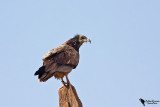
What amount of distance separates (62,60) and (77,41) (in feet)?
5.60

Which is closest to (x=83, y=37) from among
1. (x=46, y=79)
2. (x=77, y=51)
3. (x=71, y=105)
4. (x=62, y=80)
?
(x=77, y=51)

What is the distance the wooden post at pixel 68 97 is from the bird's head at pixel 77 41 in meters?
3.53

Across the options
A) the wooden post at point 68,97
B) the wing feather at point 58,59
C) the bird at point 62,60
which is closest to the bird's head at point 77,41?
the bird at point 62,60

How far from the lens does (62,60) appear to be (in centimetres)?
1198

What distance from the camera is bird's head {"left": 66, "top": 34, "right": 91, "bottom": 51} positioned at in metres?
13.5

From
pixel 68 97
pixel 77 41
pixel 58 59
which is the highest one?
pixel 77 41

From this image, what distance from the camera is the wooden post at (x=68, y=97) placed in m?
9.40

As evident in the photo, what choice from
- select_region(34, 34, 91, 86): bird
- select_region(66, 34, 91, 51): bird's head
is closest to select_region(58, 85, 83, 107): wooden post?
select_region(34, 34, 91, 86): bird

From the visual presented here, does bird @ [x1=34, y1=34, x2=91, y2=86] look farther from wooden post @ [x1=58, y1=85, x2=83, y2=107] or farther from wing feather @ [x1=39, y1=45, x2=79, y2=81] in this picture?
wooden post @ [x1=58, y1=85, x2=83, y2=107]

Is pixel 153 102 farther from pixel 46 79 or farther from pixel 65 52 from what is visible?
pixel 65 52

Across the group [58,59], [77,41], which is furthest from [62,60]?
[77,41]

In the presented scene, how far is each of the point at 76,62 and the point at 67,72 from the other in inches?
31.5

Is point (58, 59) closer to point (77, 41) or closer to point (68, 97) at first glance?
point (77, 41)

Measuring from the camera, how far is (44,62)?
36.7ft
